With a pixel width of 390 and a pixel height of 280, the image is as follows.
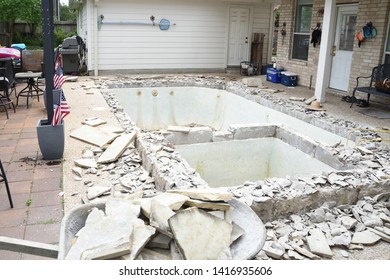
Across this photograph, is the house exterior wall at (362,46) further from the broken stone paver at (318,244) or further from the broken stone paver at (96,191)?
the broken stone paver at (96,191)

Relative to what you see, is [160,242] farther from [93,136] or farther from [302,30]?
[302,30]

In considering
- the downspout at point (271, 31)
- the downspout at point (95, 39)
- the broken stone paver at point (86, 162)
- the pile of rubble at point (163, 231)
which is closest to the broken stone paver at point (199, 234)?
the pile of rubble at point (163, 231)

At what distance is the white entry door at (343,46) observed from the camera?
28.0ft

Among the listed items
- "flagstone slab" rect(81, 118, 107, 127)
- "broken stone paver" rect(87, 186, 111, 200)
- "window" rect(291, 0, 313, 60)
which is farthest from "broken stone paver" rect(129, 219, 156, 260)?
"window" rect(291, 0, 313, 60)

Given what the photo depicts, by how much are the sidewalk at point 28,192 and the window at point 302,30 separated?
7.50 metres

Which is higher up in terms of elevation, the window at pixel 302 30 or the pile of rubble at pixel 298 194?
the window at pixel 302 30

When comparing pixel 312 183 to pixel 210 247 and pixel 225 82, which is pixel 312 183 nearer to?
pixel 210 247

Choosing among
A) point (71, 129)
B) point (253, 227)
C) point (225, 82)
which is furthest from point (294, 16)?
point (253, 227)

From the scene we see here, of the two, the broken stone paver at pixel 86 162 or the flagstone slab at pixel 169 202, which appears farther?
the broken stone paver at pixel 86 162

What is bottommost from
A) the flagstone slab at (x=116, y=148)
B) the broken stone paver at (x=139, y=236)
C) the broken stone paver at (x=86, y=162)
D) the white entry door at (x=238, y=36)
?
the broken stone paver at (x=86, y=162)

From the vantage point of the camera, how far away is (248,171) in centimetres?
703

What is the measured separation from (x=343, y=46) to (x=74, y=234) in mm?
8446

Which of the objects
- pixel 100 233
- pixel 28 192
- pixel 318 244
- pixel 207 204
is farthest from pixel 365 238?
pixel 28 192

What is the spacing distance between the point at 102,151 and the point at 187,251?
10.1 feet
